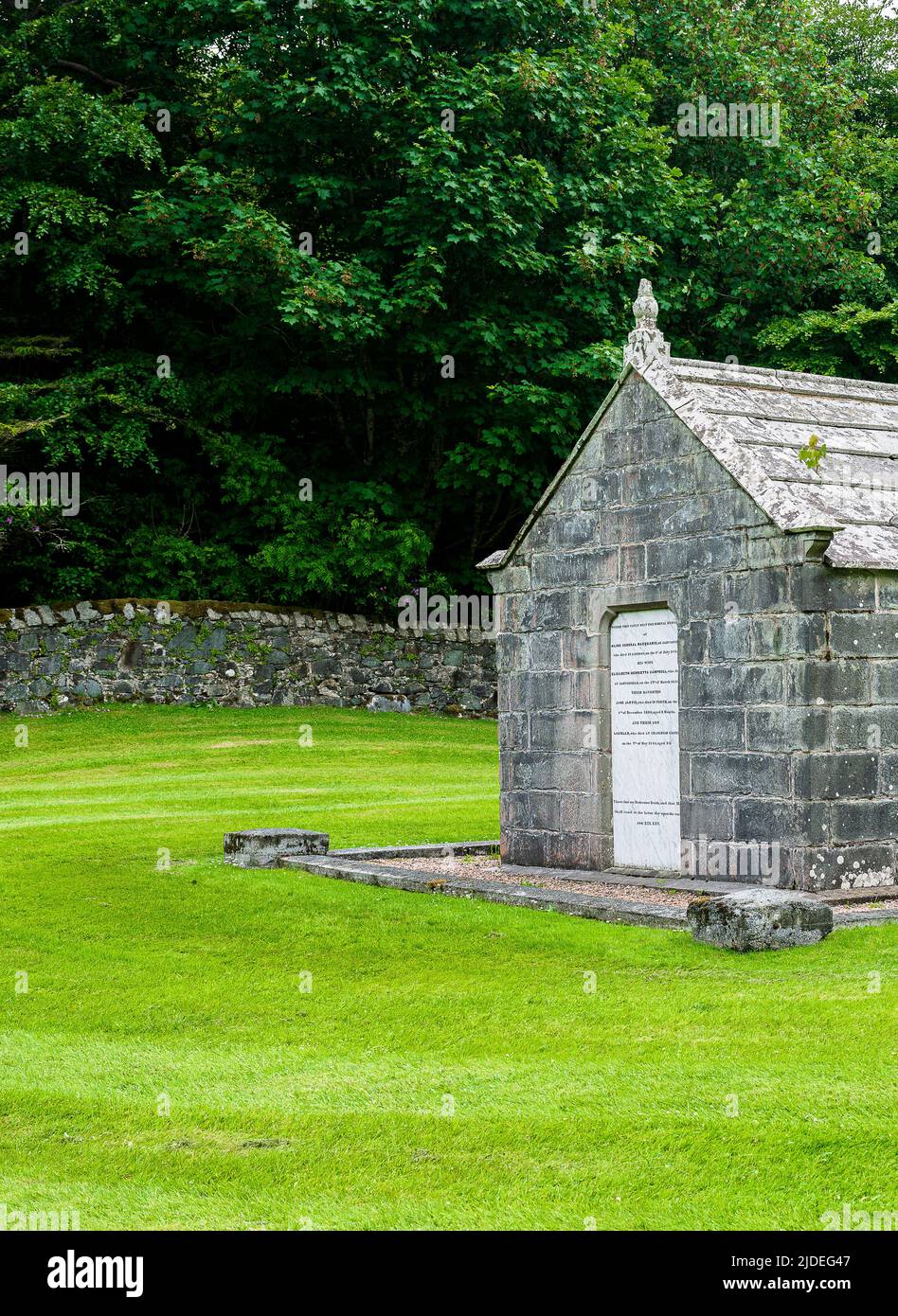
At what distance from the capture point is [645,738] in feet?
44.0

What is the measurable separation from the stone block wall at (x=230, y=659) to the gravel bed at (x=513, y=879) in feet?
48.5

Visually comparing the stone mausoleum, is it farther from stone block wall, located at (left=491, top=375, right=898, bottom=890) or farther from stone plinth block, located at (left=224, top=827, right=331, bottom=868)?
stone plinth block, located at (left=224, top=827, right=331, bottom=868)

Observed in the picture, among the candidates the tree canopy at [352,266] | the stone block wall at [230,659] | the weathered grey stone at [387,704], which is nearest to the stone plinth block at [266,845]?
the stone block wall at [230,659]

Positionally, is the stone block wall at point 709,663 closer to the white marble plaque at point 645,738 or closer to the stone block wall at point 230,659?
the white marble plaque at point 645,738

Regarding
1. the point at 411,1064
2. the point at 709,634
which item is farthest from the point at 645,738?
the point at 411,1064

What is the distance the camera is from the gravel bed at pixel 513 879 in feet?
40.5

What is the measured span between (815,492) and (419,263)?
18032 millimetres

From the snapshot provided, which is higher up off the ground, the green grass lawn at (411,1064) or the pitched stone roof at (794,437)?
the pitched stone roof at (794,437)

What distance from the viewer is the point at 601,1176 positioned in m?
5.81

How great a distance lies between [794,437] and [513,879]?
15.4 ft

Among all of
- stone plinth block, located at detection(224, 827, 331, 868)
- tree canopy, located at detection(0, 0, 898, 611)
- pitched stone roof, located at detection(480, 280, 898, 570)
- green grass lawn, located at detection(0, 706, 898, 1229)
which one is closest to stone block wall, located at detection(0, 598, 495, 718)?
tree canopy, located at detection(0, 0, 898, 611)

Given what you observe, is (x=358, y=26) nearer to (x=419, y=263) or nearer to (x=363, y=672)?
(x=419, y=263)

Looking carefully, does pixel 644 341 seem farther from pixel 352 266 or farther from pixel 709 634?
pixel 352 266

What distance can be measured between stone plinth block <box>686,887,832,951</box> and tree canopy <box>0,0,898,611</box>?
20.0m
